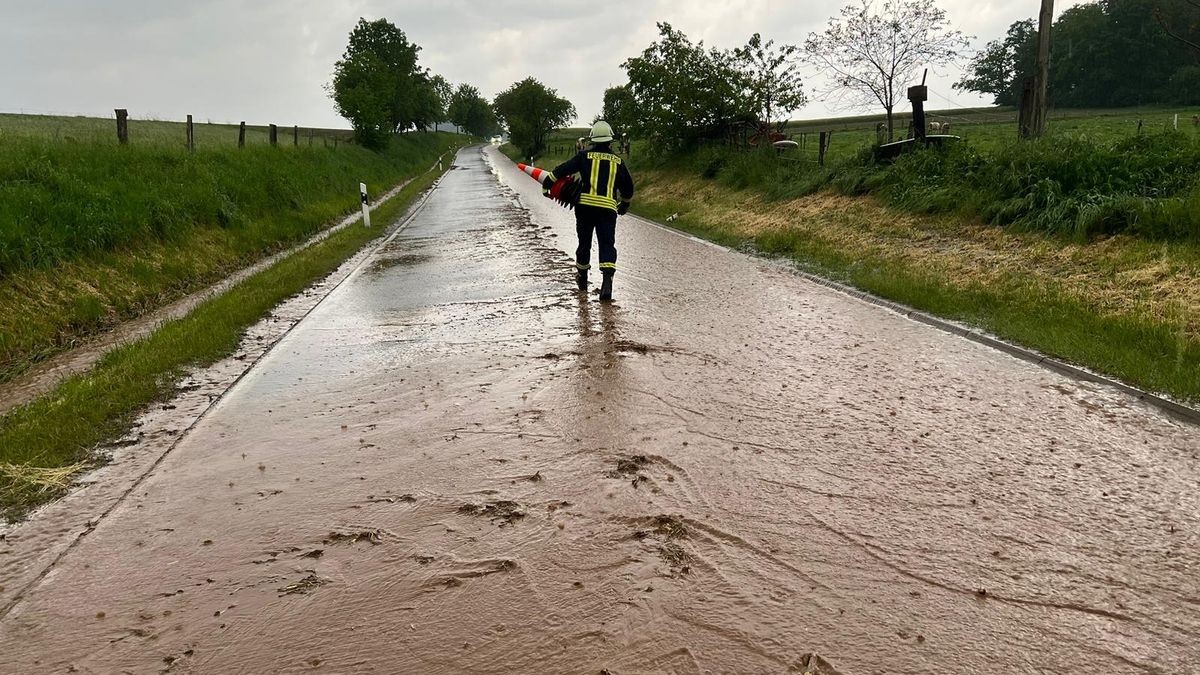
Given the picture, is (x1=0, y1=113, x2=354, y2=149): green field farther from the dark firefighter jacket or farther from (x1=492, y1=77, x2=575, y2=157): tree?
(x1=492, y1=77, x2=575, y2=157): tree

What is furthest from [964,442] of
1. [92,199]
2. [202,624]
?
[92,199]

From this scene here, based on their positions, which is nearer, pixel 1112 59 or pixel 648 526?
pixel 648 526

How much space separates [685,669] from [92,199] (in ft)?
44.3

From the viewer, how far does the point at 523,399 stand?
5887 mm

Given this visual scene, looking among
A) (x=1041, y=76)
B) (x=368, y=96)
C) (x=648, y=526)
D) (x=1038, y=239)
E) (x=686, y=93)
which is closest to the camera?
(x=648, y=526)

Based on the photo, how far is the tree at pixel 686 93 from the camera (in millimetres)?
29734

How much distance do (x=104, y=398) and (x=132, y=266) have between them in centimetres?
692

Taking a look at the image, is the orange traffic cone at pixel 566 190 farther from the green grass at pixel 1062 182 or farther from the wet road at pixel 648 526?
the green grass at pixel 1062 182

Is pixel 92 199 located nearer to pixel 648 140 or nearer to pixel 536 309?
pixel 536 309

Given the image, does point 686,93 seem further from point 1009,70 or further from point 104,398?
point 1009,70

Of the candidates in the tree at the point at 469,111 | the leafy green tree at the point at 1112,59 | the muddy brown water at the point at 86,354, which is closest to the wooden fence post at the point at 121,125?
the muddy brown water at the point at 86,354

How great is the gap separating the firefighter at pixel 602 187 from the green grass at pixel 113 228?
6439mm

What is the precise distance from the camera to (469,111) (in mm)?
151125

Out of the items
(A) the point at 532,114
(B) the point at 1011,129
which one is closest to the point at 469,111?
(A) the point at 532,114
